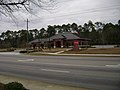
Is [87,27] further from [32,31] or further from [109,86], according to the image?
[109,86]

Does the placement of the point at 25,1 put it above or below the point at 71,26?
below

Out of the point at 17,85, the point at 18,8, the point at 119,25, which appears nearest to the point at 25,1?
the point at 18,8

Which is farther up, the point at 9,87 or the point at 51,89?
the point at 9,87

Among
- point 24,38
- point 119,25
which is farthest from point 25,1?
point 24,38

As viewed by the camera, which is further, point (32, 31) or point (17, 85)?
point (32, 31)

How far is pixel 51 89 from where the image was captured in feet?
25.9

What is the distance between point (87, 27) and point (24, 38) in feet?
113

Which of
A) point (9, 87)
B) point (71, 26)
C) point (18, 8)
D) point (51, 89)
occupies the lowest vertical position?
point (51, 89)

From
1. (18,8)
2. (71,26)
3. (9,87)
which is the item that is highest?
(71,26)

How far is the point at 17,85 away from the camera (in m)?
6.12

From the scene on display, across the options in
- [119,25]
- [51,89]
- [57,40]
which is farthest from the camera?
[119,25]

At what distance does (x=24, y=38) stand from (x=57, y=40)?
50547 millimetres

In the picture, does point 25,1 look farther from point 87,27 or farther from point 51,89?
point 87,27

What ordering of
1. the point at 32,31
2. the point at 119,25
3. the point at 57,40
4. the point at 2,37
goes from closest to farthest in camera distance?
the point at 57,40
the point at 119,25
the point at 2,37
the point at 32,31
